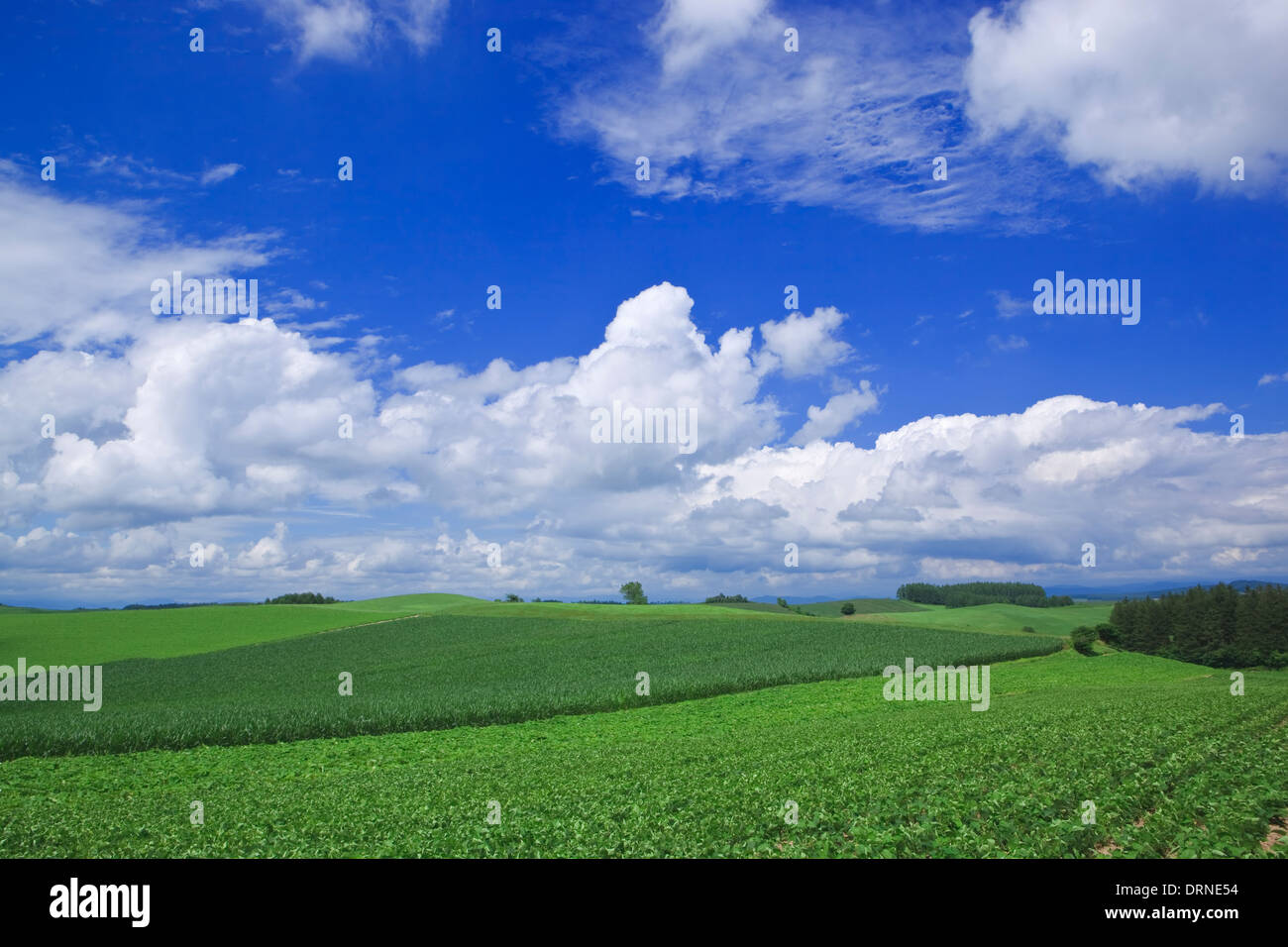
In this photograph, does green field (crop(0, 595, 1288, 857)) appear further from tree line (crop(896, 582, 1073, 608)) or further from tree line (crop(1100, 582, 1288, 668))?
tree line (crop(896, 582, 1073, 608))

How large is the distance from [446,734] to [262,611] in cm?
7962

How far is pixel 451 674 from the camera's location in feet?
165

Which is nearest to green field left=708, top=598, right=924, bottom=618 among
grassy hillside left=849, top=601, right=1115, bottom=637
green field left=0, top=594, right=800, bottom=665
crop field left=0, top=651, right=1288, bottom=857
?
grassy hillside left=849, top=601, right=1115, bottom=637

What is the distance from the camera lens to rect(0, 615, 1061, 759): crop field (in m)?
31.6

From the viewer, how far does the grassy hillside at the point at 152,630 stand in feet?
217

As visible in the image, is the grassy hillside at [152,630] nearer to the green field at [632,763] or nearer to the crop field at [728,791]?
the green field at [632,763]

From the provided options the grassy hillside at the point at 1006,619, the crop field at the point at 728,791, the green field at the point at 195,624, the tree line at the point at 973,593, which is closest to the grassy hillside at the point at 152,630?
the green field at the point at 195,624

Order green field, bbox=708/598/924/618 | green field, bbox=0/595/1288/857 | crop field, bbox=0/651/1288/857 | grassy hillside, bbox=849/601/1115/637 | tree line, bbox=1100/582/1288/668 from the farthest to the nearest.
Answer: green field, bbox=708/598/924/618 → grassy hillside, bbox=849/601/1115/637 → tree line, bbox=1100/582/1288/668 → green field, bbox=0/595/1288/857 → crop field, bbox=0/651/1288/857

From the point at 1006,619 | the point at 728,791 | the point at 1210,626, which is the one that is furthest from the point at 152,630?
the point at 1210,626

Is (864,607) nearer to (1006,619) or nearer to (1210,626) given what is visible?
(1006,619)

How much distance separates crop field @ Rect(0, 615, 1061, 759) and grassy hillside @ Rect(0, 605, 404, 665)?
21.3ft

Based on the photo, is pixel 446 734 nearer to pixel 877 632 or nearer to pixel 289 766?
pixel 289 766

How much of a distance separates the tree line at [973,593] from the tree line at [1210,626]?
10340cm
